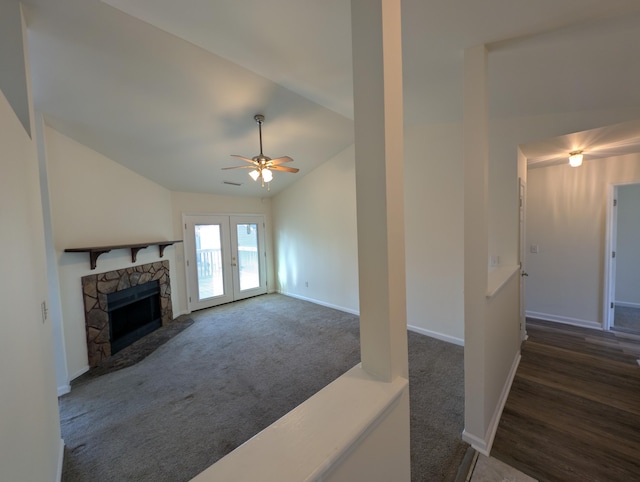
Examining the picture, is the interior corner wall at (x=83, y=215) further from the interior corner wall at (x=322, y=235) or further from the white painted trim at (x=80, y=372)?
the interior corner wall at (x=322, y=235)

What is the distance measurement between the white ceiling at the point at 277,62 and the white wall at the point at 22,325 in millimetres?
604

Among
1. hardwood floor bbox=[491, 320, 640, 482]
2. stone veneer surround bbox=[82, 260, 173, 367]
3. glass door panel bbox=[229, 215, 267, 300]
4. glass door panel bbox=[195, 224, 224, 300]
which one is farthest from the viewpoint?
glass door panel bbox=[229, 215, 267, 300]

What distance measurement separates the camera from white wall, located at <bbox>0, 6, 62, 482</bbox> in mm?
1051

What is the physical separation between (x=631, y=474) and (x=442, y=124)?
3.41 metres

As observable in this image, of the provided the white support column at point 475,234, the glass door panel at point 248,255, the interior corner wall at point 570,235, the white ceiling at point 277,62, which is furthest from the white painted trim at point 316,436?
the glass door panel at point 248,255

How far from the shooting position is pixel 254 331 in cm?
411

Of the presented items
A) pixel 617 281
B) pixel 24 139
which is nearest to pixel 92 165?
pixel 24 139

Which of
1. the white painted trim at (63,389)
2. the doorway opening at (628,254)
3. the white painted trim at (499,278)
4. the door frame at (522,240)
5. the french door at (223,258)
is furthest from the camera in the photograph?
the french door at (223,258)

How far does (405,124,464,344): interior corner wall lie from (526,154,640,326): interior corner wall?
1.76m

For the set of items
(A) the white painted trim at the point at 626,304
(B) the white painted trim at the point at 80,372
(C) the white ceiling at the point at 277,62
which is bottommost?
(B) the white painted trim at the point at 80,372

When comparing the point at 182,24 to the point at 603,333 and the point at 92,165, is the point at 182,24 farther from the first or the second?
the point at 603,333

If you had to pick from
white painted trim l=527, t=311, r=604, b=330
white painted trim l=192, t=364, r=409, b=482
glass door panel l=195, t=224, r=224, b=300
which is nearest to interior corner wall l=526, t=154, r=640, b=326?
white painted trim l=527, t=311, r=604, b=330

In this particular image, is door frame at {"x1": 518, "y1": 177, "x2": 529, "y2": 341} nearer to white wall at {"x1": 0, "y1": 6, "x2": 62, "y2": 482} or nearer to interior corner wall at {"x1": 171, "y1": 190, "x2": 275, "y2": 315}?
white wall at {"x1": 0, "y1": 6, "x2": 62, "y2": 482}

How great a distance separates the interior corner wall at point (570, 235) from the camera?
11.6 ft
